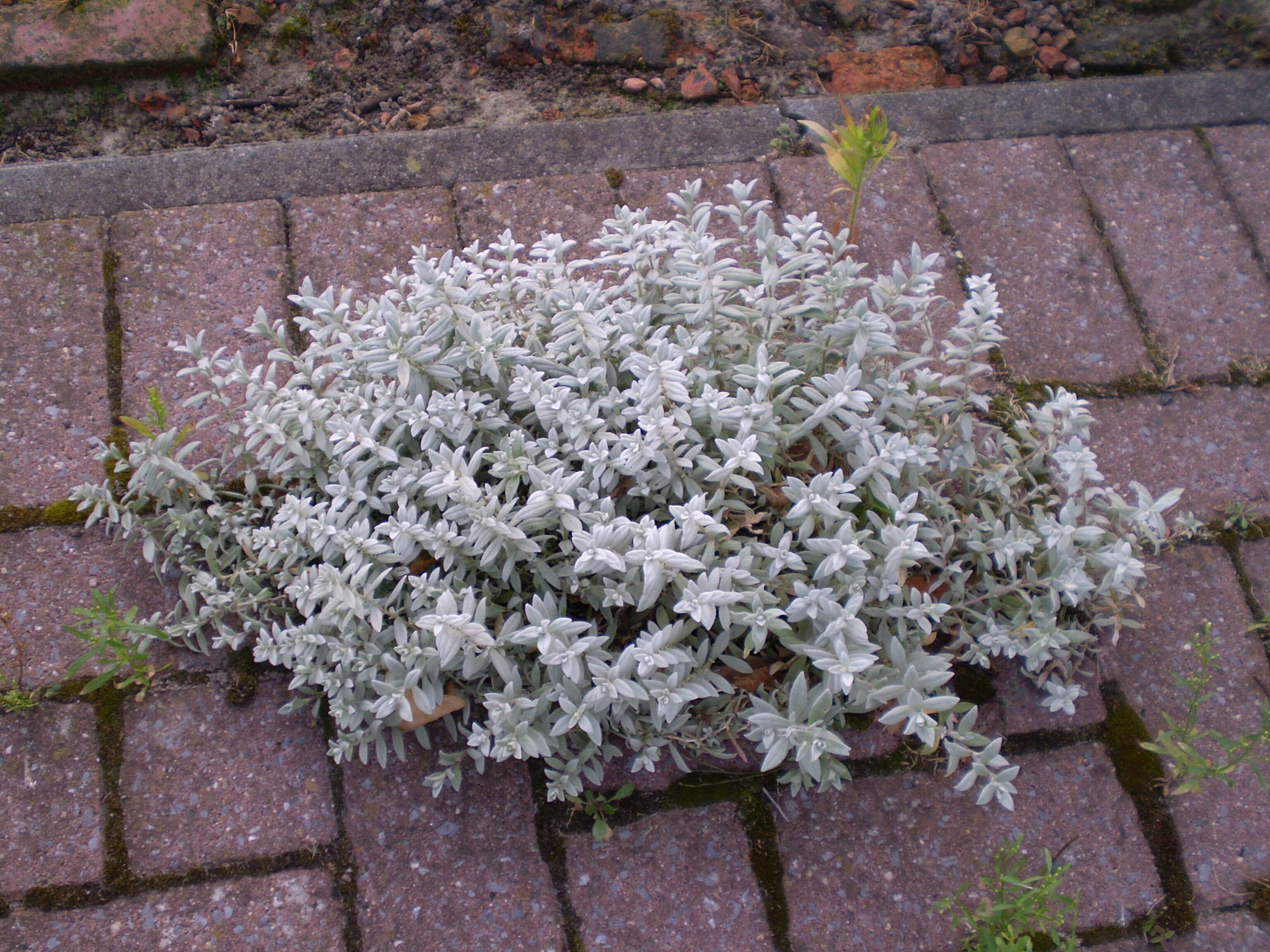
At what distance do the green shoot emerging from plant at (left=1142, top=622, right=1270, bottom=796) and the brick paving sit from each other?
4cm

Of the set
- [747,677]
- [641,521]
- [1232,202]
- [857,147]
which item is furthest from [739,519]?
[1232,202]

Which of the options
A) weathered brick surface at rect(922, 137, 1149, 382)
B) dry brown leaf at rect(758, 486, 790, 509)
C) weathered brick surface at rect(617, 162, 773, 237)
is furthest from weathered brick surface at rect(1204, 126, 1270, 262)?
dry brown leaf at rect(758, 486, 790, 509)

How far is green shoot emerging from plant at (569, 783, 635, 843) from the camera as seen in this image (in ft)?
6.92

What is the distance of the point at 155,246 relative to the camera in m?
2.73

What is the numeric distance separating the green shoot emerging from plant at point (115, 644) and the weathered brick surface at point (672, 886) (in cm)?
111

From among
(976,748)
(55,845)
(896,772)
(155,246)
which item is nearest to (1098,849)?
(976,748)

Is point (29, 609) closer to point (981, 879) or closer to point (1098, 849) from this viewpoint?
point (981, 879)

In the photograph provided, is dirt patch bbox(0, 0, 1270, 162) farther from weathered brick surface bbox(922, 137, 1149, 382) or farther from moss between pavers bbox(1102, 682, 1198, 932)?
moss between pavers bbox(1102, 682, 1198, 932)

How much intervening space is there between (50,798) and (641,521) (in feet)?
5.17

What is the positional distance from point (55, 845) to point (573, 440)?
1536 mm

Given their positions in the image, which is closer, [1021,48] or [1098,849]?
[1098,849]

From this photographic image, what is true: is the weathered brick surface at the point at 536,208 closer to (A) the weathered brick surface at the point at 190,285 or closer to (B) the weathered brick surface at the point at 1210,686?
(A) the weathered brick surface at the point at 190,285

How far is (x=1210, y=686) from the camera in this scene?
2.34 meters

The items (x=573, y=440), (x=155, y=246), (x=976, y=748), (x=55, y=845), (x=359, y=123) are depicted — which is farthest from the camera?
(x=359, y=123)
